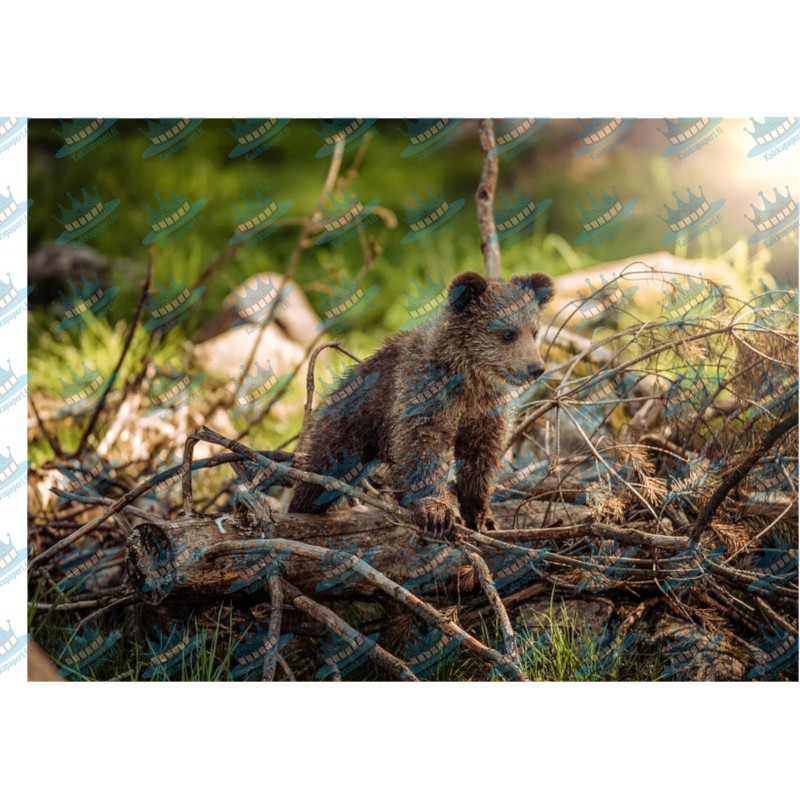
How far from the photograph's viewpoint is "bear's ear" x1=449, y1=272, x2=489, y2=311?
317 cm

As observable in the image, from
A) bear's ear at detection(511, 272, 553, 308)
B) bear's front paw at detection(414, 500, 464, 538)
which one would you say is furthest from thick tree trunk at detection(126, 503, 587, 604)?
bear's ear at detection(511, 272, 553, 308)

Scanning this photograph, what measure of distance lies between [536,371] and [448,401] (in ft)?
1.16

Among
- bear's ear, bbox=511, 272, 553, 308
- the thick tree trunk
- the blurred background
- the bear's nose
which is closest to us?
the thick tree trunk

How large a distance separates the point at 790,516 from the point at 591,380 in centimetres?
102

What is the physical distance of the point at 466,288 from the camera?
3.20 m

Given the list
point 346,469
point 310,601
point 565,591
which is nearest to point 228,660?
point 310,601

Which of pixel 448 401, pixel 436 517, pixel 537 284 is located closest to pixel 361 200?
pixel 537 284

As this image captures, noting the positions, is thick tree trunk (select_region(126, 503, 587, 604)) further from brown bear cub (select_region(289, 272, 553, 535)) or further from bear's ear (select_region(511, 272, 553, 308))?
bear's ear (select_region(511, 272, 553, 308))

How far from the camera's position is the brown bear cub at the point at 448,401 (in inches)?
124

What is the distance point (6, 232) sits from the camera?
11.1 feet

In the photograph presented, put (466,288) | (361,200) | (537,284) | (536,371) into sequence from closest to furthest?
1. (536,371)
2. (466,288)
3. (537,284)
4. (361,200)

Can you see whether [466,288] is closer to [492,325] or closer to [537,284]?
[492,325]

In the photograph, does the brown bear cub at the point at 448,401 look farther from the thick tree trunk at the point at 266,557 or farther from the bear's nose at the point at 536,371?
the thick tree trunk at the point at 266,557
